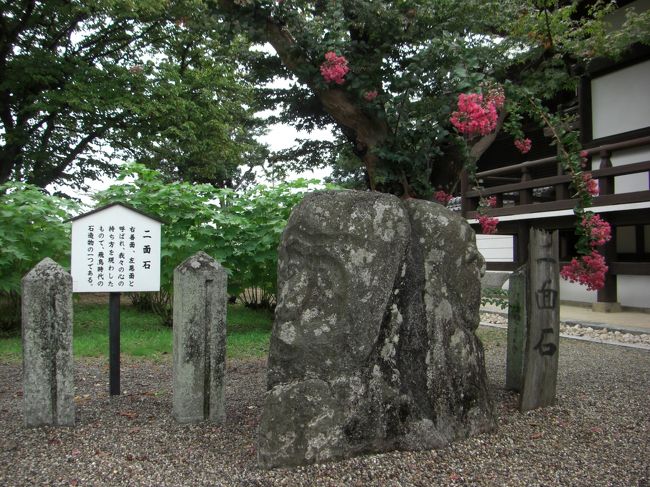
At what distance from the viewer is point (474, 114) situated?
4.00 meters

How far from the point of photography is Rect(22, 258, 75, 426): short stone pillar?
369 cm

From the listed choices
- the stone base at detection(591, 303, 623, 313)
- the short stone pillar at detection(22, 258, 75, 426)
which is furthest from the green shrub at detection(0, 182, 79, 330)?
the stone base at detection(591, 303, 623, 313)

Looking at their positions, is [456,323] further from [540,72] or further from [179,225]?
[179,225]

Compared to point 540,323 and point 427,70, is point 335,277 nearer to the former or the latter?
point 540,323

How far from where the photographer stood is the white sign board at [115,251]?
4.42 m

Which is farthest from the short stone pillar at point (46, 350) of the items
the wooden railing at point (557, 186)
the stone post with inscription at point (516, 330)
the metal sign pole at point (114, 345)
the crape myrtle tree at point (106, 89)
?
the crape myrtle tree at point (106, 89)

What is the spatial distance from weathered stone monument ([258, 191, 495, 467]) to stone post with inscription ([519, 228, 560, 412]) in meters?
0.71

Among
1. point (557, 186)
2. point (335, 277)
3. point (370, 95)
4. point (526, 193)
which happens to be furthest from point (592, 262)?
point (526, 193)

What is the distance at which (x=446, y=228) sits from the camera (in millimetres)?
3557

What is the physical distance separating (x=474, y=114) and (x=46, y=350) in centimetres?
360

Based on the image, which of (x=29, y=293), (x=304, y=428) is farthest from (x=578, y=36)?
(x=29, y=293)

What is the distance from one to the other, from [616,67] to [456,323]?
10658 millimetres

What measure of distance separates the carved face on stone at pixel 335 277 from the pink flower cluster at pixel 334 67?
6.26ft

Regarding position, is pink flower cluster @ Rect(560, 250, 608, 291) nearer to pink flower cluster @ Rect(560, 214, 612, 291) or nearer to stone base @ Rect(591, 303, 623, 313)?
pink flower cluster @ Rect(560, 214, 612, 291)
